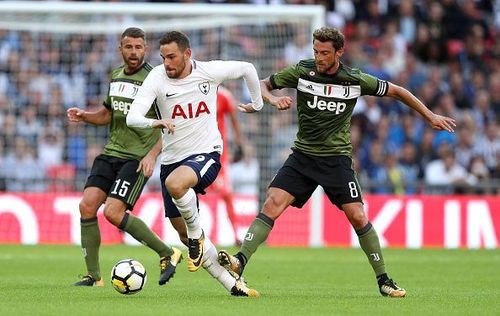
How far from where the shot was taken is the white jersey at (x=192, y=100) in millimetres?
10391

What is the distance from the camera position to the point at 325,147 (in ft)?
35.7

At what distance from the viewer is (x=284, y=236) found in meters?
20.3

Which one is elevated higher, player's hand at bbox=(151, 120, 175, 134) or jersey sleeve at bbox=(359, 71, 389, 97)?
jersey sleeve at bbox=(359, 71, 389, 97)

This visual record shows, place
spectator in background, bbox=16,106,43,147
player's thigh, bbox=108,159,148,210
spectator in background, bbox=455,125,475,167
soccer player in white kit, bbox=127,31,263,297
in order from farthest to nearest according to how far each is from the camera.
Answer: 1. spectator in background, bbox=455,125,475,167
2. spectator in background, bbox=16,106,43,147
3. player's thigh, bbox=108,159,148,210
4. soccer player in white kit, bbox=127,31,263,297

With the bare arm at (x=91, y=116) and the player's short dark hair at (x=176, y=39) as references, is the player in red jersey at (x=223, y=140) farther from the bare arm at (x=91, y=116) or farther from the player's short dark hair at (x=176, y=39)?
the player's short dark hair at (x=176, y=39)

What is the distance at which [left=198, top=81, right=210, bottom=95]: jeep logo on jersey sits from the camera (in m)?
10.5

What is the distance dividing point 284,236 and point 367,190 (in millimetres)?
1702

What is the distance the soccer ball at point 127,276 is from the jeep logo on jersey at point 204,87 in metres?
1.61

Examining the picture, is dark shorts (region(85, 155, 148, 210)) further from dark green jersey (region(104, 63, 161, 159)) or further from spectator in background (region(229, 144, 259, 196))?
spectator in background (region(229, 144, 259, 196))

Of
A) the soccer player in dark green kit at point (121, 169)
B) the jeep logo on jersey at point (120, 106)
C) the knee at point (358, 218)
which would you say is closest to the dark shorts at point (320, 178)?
the knee at point (358, 218)

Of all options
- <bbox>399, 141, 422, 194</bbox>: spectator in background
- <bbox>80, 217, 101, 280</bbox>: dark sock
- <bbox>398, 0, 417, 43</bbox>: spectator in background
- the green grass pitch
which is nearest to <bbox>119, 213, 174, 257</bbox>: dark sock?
<bbox>80, 217, 101, 280</bbox>: dark sock

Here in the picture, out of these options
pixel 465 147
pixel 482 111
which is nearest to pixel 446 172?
pixel 465 147

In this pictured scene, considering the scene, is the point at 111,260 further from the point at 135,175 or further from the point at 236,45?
the point at 236,45

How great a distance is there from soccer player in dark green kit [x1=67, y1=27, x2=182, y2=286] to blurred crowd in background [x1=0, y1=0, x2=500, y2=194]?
8.51 meters
